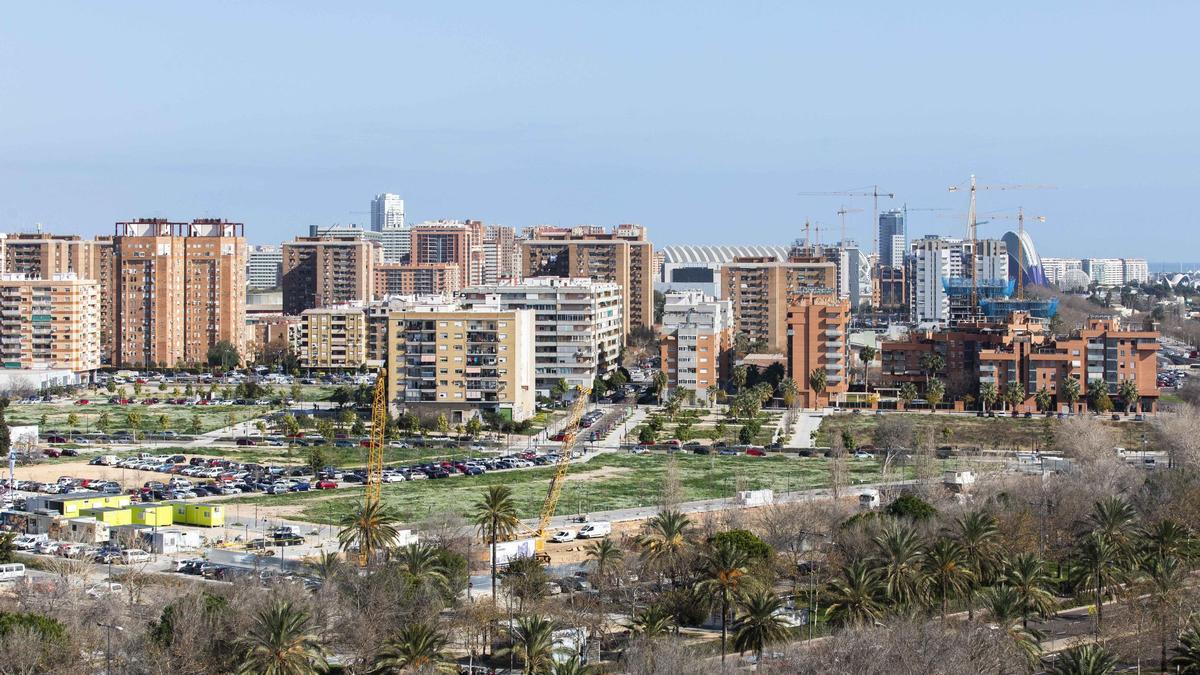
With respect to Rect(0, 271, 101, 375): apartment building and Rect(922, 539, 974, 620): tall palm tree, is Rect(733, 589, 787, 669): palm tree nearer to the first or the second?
Rect(922, 539, 974, 620): tall palm tree

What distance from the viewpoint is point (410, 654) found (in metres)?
24.3

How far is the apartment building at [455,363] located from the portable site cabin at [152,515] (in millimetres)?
23072

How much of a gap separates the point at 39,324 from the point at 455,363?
2681cm

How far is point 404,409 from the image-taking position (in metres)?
62.6

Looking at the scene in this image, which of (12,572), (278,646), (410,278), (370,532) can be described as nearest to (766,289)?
(410,278)

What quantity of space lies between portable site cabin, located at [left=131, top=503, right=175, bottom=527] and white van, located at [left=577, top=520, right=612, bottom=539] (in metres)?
10.3

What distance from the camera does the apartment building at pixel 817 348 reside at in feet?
233

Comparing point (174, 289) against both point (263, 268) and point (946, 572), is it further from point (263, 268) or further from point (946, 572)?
point (263, 268)

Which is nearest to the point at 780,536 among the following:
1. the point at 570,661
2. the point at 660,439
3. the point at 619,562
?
the point at 619,562

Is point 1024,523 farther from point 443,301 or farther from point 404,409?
point 443,301

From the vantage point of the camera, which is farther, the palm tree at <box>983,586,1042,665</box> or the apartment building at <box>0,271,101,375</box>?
the apartment building at <box>0,271,101,375</box>

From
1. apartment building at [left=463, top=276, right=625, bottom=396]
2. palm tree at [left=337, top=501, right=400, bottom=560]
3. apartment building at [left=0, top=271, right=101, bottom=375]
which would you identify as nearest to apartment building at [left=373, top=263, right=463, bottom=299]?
apartment building at [left=0, top=271, right=101, bottom=375]

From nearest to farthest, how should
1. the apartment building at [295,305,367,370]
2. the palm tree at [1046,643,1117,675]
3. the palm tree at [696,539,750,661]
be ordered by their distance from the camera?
the palm tree at [1046,643,1117,675], the palm tree at [696,539,750,661], the apartment building at [295,305,367,370]

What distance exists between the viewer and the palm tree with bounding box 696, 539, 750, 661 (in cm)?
2759
